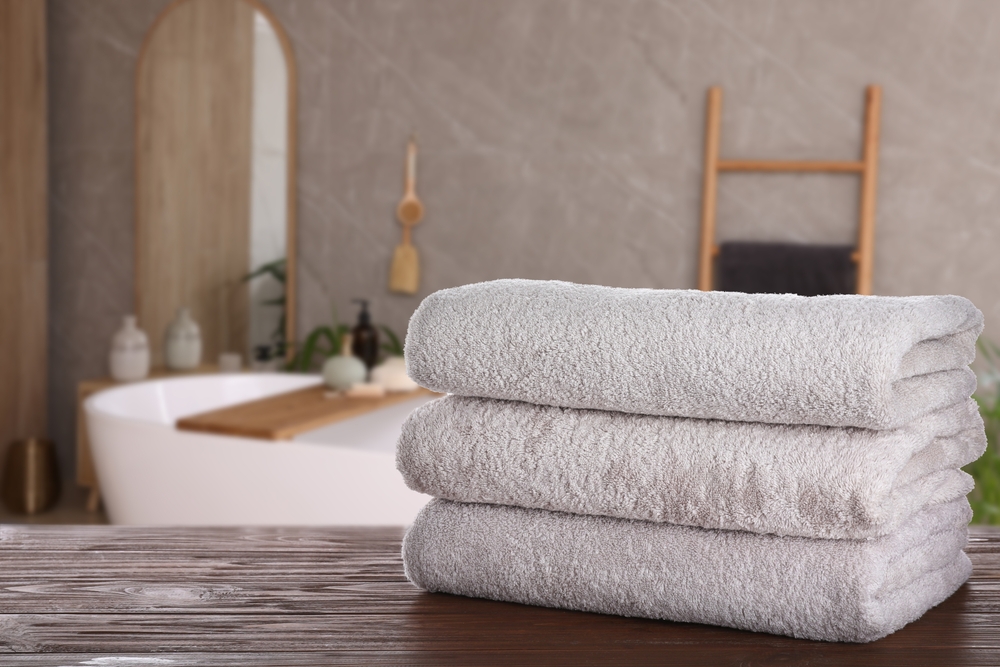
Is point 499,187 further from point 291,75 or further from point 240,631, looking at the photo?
point 240,631

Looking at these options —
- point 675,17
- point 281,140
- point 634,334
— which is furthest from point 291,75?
point 634,334

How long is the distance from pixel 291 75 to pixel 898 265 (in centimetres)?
188

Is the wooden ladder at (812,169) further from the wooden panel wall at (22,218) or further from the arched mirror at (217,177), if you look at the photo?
the wooden panel wall at (22,218)

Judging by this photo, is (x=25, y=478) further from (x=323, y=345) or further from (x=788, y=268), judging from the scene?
(x=788, y=268)

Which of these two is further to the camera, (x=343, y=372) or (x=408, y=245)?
(x=408, y=245)

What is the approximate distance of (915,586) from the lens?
20.6 inches

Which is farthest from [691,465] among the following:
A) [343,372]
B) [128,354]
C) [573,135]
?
[128,354]

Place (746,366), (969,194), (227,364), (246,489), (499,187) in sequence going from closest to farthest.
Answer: (746,366) → (246,489) → (969,194) → (499,187) → (227,364)

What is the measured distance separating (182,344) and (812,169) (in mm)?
1960

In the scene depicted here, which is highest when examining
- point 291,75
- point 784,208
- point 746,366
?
point 291,75

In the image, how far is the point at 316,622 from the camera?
0.52m

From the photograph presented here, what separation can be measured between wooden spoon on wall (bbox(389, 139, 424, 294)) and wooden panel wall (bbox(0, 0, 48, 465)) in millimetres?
1187

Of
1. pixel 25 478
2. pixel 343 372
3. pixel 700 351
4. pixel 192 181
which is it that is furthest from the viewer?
pixel 192 181

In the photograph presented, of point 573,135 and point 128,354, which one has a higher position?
point 573,135
